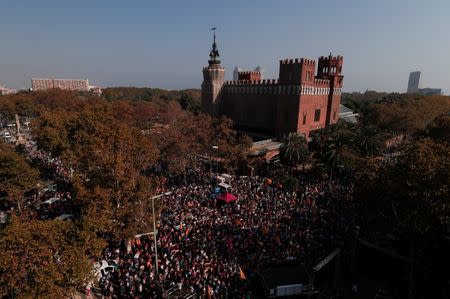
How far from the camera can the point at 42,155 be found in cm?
4138

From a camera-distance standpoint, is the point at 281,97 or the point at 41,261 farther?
the point at 281,97

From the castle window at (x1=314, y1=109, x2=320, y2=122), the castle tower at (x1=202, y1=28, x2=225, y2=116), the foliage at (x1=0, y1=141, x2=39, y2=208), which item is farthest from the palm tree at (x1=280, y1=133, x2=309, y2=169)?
the foliage at (x1=0, y1=141, x2=39, y2=208)

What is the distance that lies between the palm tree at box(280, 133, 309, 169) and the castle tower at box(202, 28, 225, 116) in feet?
72.4

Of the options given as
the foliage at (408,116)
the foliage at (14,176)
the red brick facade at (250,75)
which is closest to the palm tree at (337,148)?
the foliage at (408,116)

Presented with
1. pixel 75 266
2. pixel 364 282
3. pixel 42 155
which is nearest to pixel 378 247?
pixel 364 282

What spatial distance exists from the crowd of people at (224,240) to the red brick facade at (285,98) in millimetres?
17049

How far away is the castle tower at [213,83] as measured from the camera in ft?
167

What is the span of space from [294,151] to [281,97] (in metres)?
12.8

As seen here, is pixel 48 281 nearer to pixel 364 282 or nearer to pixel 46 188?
pixel 364 282

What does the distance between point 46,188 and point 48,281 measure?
2121cm

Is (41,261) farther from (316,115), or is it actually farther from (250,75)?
(250,75)

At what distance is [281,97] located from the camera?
141 feet

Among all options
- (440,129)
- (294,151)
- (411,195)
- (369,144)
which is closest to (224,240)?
(411,195)

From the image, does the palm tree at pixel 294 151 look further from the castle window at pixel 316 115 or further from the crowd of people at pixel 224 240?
the castle window at pixel 316 115
